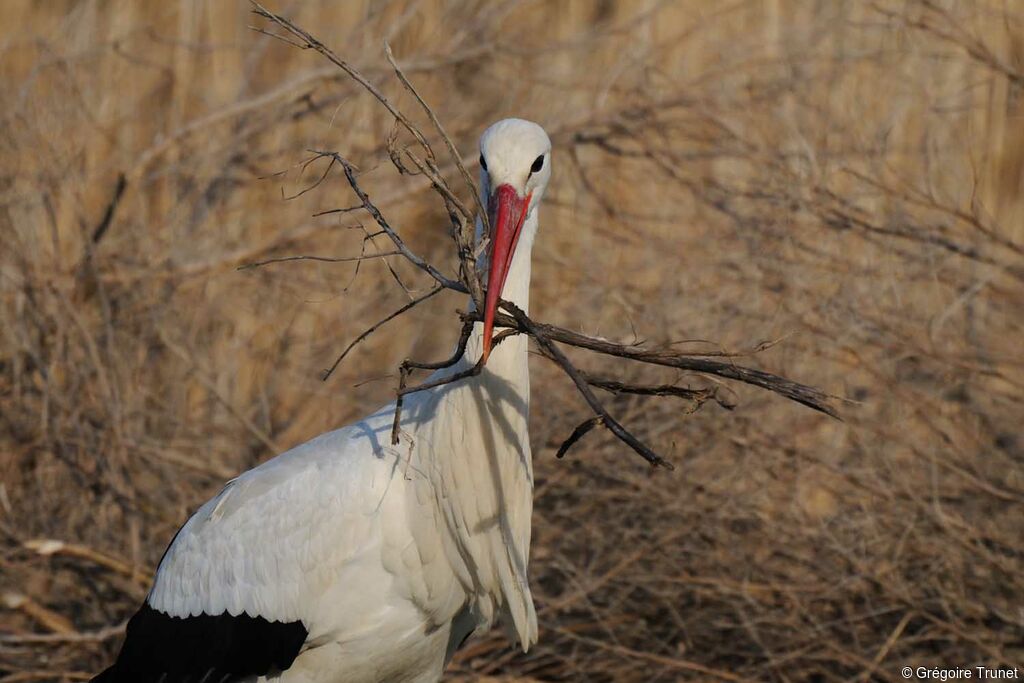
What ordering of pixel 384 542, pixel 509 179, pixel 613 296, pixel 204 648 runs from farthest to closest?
1. pixel 613 296
2. pixel 204 648
3. pixel 384 542
4. pixel 509 179

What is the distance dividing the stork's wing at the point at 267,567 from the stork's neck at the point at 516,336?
19.1 inches

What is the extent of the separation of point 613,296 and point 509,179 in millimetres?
2376

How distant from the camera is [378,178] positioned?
636 centimetres

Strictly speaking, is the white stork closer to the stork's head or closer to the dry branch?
the stork's head

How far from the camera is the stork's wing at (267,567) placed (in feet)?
11.6

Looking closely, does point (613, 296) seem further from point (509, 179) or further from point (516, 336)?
point (509, 179)

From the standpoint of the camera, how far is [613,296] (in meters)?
5.35

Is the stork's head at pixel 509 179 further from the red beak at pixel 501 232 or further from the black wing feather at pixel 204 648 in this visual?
the black wing feather at pixel 204 648

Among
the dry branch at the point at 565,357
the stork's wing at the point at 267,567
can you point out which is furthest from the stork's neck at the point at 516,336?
the stork's wing at the point at 267,567

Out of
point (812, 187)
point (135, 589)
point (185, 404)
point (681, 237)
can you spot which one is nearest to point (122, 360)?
point (185, 404)

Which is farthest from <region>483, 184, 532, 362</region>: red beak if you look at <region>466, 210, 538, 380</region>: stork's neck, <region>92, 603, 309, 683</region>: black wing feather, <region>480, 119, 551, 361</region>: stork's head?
<region>92, 603, 309, 683</region>: black wing feather

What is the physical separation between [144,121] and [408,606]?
3.80 meters

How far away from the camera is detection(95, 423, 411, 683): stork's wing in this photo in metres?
3.53

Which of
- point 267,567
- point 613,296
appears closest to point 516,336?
point 267,567
